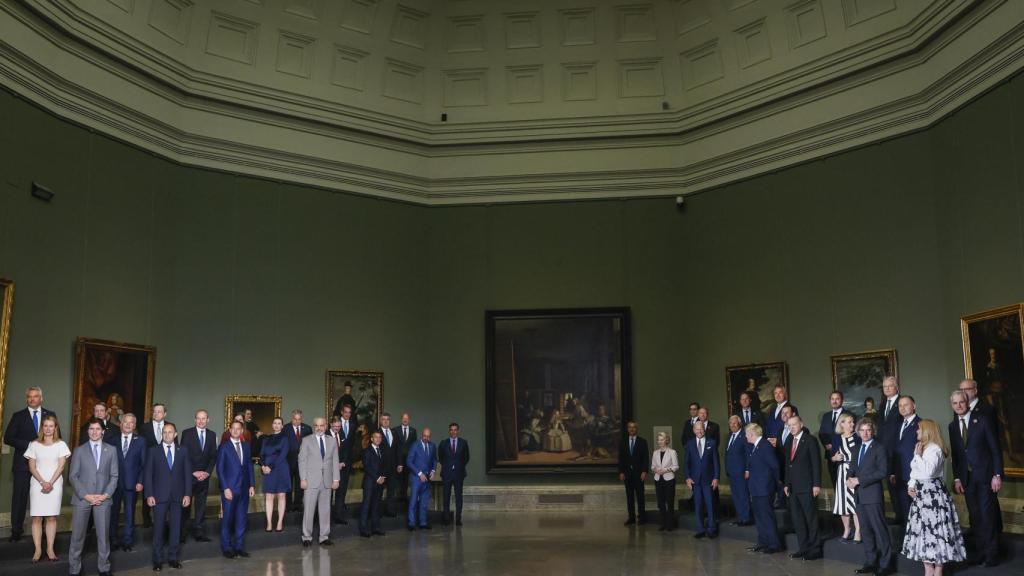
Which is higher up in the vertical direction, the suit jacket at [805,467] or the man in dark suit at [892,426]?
the man in dark suit at [892,426]

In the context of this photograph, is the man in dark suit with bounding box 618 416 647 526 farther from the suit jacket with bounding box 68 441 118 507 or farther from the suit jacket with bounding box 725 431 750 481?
the suit jacket with bounding box 68 441 118 507

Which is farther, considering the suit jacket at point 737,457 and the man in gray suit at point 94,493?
the suit jacket at point 737,457

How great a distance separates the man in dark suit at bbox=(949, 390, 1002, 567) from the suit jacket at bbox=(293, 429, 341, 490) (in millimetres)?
8588

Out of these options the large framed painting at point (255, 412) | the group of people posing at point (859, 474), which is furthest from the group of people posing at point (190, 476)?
the group of people posing at point (859, 474)

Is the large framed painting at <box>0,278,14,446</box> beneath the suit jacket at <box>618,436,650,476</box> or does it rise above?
above

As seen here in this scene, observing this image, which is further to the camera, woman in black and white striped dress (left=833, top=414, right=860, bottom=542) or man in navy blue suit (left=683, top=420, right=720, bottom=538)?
Answer: man in navy blue suit (left=683, top=420, right=720, bottom=538)

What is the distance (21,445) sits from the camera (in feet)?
37.4

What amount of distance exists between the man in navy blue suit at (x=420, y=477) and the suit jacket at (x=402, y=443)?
6.8 inches

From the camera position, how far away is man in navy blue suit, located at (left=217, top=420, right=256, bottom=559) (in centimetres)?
1266

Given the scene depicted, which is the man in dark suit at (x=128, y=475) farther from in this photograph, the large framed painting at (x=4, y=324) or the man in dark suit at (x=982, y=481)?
the man in dark suit at (x=982, y=481)

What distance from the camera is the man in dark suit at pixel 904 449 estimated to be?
11031 mm

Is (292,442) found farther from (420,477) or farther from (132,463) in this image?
(132,463)

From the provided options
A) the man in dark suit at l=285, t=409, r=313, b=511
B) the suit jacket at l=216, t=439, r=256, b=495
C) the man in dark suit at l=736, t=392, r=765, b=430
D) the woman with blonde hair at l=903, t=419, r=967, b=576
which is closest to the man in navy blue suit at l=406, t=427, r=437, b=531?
the man in dark suit at l=285, t=409, r=313, b=511

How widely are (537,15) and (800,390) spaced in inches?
365
